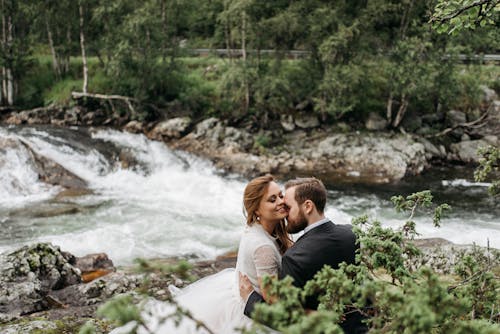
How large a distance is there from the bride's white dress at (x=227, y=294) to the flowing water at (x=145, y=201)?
613cm

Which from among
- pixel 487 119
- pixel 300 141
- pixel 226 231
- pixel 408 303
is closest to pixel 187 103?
pixel 300 141

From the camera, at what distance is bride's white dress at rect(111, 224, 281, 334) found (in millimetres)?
4268

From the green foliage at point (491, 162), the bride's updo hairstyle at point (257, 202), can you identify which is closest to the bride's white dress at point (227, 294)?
the bride's updo hairstyle at point (257, 202)

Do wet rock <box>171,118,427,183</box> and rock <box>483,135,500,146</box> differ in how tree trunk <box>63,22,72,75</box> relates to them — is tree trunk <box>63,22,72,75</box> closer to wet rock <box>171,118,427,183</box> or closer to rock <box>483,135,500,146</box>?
wet rock <box>171,118,427,183</box>

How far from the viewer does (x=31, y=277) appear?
830 cm

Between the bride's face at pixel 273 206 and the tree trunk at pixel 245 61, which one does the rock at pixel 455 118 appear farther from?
the bride's face at pixel 273 206

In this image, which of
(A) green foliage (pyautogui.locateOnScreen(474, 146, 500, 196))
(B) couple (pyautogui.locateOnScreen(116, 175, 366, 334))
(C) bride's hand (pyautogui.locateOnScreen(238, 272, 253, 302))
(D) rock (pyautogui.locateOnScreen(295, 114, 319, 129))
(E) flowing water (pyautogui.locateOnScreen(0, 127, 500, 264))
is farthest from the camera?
(D) rock (pyautogui.locateOnScreen(295, 114, 319, 129))

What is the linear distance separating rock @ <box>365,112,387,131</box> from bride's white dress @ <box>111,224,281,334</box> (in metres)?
18.5

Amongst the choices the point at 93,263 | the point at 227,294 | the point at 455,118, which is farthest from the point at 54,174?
the point at 455,118

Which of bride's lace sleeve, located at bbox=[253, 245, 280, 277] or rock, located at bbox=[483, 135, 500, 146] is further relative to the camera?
rock, located at bbox=[483, 135, 500, 146]

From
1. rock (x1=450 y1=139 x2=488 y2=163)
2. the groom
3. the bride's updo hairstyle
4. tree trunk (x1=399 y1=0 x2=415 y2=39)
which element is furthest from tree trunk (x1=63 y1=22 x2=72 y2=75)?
the groom

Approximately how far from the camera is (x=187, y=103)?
2530 centimetres

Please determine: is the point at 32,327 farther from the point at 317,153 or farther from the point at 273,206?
the point at 317,153

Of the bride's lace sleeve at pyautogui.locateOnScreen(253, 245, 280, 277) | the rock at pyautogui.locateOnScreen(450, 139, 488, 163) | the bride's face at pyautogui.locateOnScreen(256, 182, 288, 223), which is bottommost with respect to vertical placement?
the rock at pyautogui.locateOnScreen(450, 139, 488, 163)
